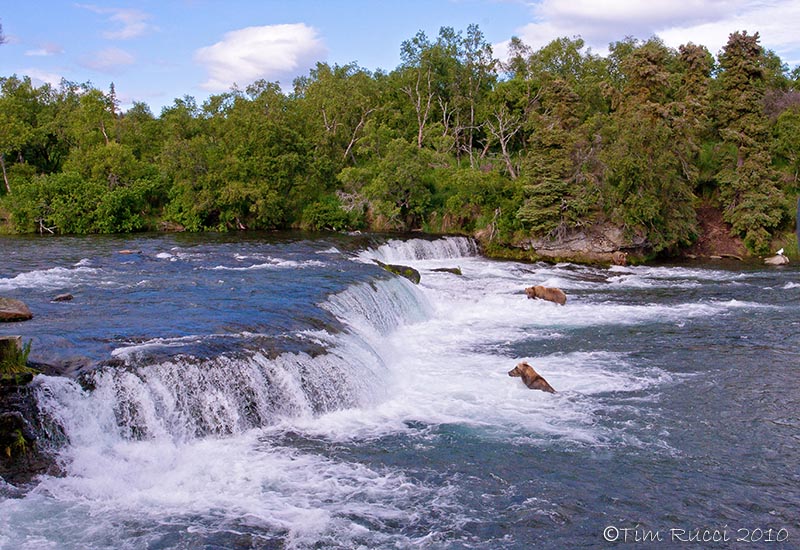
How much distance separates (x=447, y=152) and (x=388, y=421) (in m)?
33.1

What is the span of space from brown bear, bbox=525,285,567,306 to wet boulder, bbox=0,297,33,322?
51.8 feet

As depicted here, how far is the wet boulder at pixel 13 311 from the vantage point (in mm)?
14864

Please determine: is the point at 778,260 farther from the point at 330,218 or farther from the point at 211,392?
the point at 211,392

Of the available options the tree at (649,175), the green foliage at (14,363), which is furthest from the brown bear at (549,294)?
the green foliage at (14,363)

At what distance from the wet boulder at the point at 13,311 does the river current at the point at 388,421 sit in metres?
0.43

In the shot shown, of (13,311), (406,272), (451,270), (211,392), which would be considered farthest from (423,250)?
(211,392)

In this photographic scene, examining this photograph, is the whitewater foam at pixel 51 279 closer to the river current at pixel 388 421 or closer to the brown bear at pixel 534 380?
the river current at pixel 388 421

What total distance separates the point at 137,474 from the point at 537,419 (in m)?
7.10

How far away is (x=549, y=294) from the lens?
23.4 meters

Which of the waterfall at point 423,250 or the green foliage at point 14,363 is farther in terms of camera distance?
the waterfall at point 423,250

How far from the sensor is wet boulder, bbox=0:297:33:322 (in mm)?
14864

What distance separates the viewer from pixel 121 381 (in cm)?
1145

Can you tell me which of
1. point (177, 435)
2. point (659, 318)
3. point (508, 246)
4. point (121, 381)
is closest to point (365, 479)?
point (177, 435)

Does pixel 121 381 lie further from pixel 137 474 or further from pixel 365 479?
pixel 365 479
